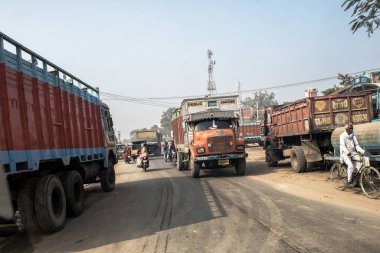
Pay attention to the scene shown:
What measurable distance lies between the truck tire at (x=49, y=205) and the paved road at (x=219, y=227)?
229 millimetres

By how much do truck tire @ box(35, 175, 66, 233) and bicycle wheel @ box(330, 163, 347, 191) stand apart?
725 centimetres

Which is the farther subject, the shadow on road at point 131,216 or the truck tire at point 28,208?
the truck tire at point 28,208

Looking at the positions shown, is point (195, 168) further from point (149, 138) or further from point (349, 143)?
point (149, 138)

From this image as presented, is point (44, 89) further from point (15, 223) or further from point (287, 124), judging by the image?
point (287, 124)

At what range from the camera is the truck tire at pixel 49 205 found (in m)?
6.98

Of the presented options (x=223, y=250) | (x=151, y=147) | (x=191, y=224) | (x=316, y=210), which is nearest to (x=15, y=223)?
(x=191, y=224)

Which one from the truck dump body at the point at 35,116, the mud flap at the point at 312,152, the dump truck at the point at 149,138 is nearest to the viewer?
the truck dump body at the point at 35,116

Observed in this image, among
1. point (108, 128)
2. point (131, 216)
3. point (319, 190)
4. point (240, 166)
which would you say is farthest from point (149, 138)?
point (131, 216)

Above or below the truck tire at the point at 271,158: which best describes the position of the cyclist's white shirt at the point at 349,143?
above

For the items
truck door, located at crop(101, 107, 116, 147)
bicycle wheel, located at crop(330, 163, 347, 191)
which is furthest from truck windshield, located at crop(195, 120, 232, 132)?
bicycle wheel, located at crop(330, 163, 347, 191)

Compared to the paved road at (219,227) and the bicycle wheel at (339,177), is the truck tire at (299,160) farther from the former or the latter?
the paved road at (219,227)

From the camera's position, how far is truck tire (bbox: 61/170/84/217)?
865 centimetres

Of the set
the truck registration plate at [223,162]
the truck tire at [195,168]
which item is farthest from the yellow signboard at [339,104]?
the truck tire at [195,168]

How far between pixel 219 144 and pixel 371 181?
6902mm
